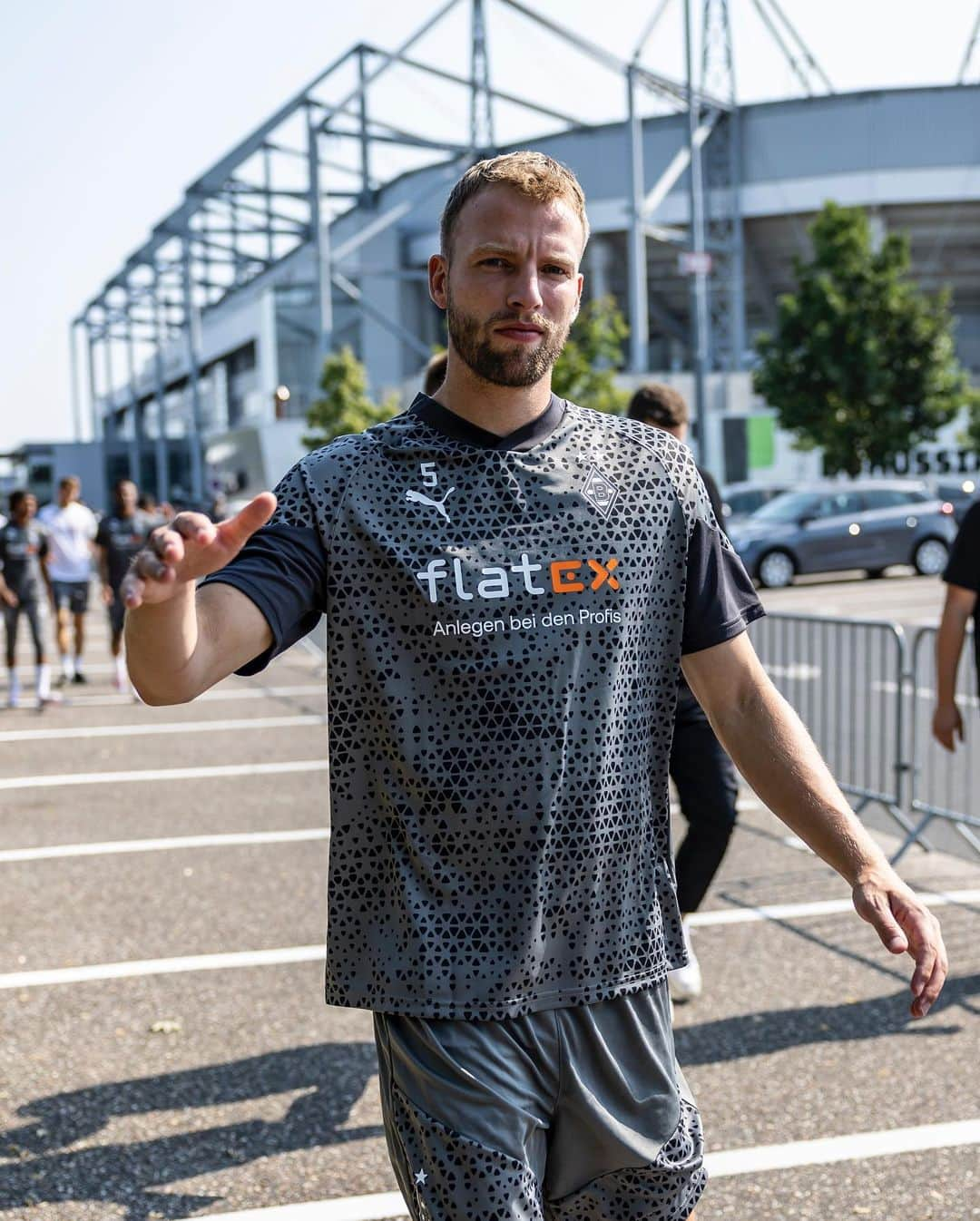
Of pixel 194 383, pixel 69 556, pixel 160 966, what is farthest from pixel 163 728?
pixel 194 383

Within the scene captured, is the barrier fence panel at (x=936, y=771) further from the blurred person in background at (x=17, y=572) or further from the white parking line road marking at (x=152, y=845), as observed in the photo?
the blurred person in background at (x=17, y=572)

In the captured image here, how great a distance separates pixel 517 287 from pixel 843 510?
22306 millimetres

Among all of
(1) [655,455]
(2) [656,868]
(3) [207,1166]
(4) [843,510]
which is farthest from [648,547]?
(4) [843,510]

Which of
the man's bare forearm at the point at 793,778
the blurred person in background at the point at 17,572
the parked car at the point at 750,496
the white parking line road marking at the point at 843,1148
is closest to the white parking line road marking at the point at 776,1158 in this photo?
the white parking line road marking at the point at 843,1148

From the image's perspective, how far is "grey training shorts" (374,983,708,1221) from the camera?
6.79 feet

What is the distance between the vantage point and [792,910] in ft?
20.1

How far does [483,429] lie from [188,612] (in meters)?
0.58

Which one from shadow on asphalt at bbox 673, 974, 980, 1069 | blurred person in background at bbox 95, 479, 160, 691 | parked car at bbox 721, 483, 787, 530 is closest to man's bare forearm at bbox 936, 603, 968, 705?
shadow on asphalt at bbox 673, 974, 980, 1069

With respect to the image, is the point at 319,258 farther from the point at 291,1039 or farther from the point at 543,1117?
the point at 543,1117

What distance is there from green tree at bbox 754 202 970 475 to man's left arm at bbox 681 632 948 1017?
3100cm

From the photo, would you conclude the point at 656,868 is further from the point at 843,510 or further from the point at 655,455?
the point at 843,510

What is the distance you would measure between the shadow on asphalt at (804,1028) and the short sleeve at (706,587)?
2484 mm

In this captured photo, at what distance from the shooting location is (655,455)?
2.35 m

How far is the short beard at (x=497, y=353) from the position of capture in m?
2.20
